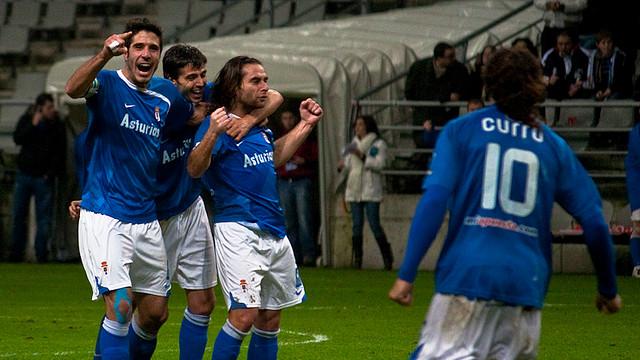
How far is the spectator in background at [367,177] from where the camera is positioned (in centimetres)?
1911

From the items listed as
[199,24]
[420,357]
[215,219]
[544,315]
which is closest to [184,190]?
[215,219]

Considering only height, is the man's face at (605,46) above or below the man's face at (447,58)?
above

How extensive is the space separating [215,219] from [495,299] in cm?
296

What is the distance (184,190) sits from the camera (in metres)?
8.55

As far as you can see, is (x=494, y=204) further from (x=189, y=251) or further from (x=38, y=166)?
(x=38, y=166)

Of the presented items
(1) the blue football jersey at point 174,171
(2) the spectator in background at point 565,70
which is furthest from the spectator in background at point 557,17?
(1) the blue football jersey at point 174,171

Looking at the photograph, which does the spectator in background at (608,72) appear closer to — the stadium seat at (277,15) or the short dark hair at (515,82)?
the stadium seat at (277,15)

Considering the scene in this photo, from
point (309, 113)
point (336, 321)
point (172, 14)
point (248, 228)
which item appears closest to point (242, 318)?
point (248, 228)

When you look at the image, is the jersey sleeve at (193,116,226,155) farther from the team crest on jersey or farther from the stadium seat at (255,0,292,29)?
the stadium seat at (255,0,292,29)

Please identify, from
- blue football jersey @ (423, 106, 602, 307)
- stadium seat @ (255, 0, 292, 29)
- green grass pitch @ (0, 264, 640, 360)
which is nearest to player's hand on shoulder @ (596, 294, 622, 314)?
blue football jersey @ (423, 106, 602, 307)

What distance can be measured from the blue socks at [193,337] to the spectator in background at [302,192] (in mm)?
11432

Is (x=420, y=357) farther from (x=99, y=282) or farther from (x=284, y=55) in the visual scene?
(x=284, y=55)

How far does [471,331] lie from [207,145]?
2.57 m

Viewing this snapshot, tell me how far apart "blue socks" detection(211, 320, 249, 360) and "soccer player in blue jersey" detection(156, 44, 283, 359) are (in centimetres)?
48
